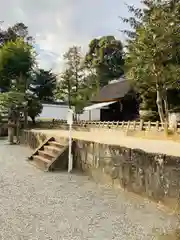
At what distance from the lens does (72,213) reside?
404cm

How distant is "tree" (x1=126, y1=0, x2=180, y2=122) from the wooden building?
606cm

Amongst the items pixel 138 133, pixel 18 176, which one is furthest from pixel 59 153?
pixel 138 133

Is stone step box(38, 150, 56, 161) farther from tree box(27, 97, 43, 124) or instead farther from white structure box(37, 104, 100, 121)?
white structure box(37, 104, 100, 121)

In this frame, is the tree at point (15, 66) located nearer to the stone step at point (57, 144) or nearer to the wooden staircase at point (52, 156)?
the stone step at point (57, 144)

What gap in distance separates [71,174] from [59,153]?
82cm

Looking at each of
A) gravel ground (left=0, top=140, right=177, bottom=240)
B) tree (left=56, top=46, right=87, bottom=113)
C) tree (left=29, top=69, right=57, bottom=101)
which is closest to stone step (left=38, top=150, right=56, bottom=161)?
gravel ground (left=0, top=140, right=177, bottom=240)

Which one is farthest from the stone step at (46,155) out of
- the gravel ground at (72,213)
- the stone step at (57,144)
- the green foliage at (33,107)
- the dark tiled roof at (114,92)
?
the dark tiled roof at (114,92)

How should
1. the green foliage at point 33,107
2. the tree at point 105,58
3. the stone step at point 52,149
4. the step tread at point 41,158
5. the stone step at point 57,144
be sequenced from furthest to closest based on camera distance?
the tree at point 105,58 < the green foliage at point 33,107 < the stone step at point 57,144 < the stone step at point 52,149 < the step tread at point 41,158

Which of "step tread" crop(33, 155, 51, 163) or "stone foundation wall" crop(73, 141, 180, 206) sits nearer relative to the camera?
"stone foundation wall" crop(73, 141, 180, 206)

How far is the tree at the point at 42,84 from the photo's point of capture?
23.0 metres

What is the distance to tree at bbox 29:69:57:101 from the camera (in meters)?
23.0

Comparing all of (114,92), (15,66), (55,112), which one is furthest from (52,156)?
→ (55,112)

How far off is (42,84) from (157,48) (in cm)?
1273

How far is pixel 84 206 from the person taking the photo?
14.4 ft
